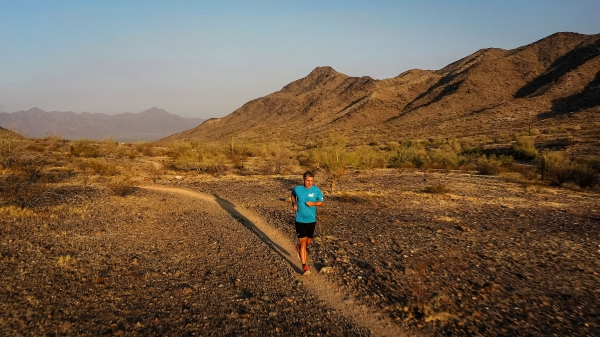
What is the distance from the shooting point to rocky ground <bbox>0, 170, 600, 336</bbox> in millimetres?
4289

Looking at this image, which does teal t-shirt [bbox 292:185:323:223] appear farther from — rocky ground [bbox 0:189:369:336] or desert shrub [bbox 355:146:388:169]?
desert shrub [bbox 355:146:388:169]

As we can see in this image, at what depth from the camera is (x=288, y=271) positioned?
6.09m

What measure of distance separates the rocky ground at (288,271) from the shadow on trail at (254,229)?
0.17 meters

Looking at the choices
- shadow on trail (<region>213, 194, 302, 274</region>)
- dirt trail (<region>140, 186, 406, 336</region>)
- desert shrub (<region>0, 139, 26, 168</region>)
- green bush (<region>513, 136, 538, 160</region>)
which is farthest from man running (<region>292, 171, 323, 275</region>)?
green bush (<region>513, 136, 538, 160</region>)

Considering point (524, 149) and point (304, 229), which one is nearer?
point (304, 229)

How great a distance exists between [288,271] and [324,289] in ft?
2.97

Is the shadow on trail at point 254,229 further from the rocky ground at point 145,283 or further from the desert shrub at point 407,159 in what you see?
the desert shrub at point 407,159

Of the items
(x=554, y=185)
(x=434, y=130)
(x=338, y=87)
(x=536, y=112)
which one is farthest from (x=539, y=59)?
(x=554, y=185)

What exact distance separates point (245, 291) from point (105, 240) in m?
4.11

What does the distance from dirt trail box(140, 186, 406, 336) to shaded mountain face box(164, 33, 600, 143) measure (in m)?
44.0

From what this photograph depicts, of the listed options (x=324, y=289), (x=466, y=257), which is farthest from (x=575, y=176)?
(x=324, y=289)

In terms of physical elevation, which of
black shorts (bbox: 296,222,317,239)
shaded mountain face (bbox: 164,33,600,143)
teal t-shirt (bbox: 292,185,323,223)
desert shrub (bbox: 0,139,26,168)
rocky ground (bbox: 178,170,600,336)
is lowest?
rocky ground (bbox: 178,170,600,336)

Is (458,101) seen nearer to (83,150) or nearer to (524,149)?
(524,149)

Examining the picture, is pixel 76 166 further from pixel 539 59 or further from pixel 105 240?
pixel 539 59
